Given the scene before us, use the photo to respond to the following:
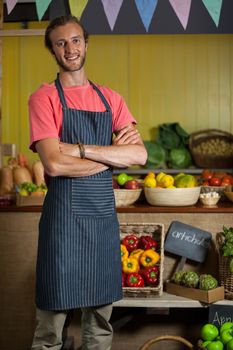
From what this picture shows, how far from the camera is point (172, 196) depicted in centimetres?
366

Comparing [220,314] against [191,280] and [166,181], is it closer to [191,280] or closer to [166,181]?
[191,280]

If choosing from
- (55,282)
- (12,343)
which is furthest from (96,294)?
(12,343)

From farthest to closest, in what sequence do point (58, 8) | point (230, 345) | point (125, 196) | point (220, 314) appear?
point (58, 8) → point (125, 196) → point (220, 314) → point (230, 345)

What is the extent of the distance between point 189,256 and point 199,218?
9.9 inches

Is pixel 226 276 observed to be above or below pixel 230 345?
above

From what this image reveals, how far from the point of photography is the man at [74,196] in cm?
261

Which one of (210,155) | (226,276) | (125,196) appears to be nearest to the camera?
(226,276)

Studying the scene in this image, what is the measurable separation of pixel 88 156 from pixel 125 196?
3.86 feet

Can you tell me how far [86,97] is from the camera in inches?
108

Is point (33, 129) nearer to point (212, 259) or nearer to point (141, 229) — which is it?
point (141, 229)

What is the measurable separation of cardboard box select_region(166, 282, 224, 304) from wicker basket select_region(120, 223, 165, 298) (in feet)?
0.33

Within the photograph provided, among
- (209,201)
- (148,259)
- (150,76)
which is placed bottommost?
(148,259)

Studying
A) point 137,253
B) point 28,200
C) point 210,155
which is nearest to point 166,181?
point 137,253

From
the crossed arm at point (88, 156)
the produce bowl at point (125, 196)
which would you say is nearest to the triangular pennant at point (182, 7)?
the produce bowl at point (125, 196)
